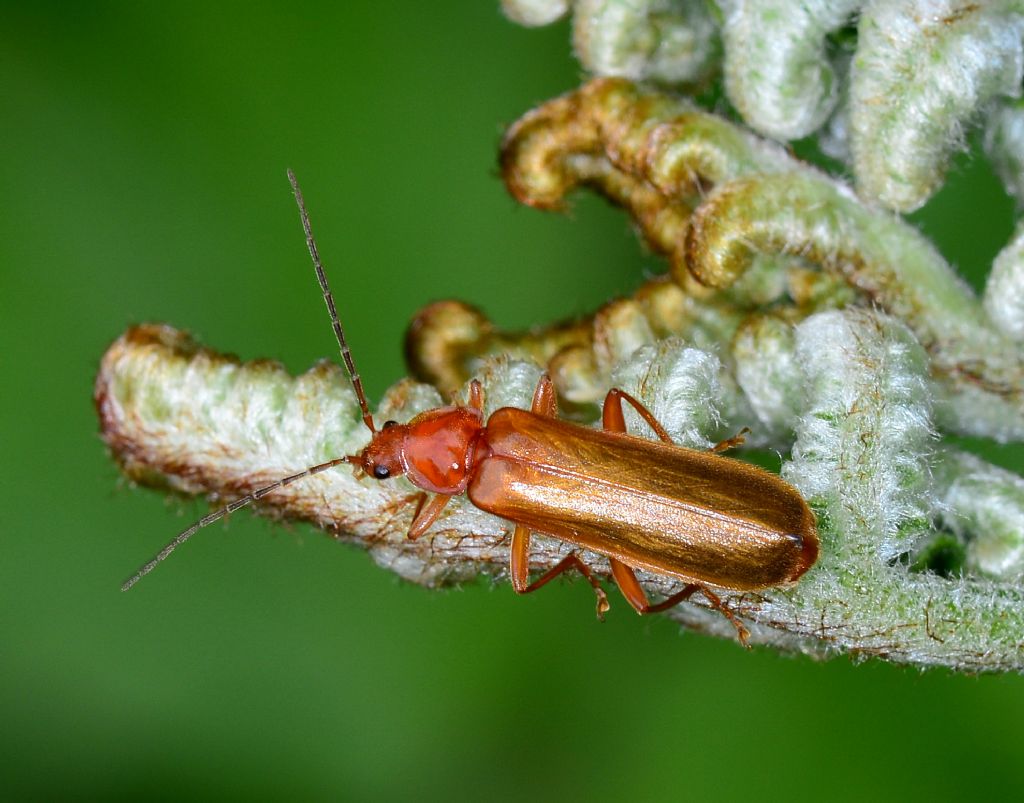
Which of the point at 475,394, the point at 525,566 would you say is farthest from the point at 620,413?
the point at 525,566

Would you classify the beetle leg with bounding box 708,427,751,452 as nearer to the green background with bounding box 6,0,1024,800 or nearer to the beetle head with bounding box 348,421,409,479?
the beetle head with bounding box 348,421,409,479

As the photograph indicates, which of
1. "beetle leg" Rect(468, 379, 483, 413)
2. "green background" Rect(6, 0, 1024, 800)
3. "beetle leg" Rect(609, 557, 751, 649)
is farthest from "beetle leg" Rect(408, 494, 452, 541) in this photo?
"green background" Rect(6, 0, 1024, 800)

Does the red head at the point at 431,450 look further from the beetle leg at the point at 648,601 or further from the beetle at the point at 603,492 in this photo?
the beetle leg at the point at 648,601

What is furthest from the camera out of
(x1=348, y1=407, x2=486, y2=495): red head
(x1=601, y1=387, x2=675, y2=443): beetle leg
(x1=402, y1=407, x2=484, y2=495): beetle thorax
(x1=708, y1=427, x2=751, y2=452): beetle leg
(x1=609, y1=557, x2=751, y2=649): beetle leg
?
(x1=402, y1=407, x2=484, y2=495): beetle thorax

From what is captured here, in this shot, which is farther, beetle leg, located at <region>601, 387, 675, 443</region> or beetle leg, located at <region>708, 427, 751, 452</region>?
beetle leg, located at <region>708, 427, 751, 452</region>

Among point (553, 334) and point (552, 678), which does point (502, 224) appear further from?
point (553, 334)

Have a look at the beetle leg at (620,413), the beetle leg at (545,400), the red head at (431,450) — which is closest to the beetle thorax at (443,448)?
the red head at (431,450)
